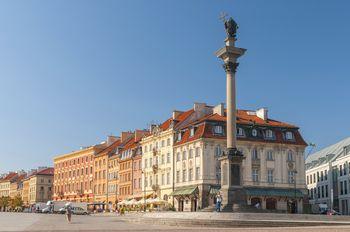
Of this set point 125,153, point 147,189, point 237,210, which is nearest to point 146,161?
point 147,189

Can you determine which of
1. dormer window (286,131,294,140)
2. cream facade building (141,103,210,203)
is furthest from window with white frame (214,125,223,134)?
dormer window (286,131,294,140)

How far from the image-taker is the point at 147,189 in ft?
292

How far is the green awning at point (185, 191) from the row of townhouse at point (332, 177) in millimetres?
29193

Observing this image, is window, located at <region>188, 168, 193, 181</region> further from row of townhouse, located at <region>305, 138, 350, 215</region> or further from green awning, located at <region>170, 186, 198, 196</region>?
row of townhouse, located at <region>305, 138, 350, 215</region>

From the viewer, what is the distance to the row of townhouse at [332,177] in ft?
299

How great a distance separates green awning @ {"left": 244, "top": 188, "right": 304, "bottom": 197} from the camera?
73250mm

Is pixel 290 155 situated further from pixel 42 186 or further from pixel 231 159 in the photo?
pixel 42 186

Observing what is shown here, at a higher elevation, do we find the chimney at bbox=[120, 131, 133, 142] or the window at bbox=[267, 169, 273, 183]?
the chimney at bbox=[120, 131, 133, 142]

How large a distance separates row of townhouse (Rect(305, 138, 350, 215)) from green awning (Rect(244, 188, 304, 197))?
694 inches

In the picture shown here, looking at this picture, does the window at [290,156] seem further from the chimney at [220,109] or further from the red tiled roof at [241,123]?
the chimney at [220,109]

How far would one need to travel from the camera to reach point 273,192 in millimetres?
74250

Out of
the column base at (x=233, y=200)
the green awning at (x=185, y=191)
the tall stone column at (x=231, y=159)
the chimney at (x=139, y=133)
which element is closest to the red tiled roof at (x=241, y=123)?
the green awning at (x=185, y=191)

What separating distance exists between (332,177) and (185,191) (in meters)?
35.4

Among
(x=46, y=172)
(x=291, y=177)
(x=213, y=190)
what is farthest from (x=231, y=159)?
(x=46, y=172)
